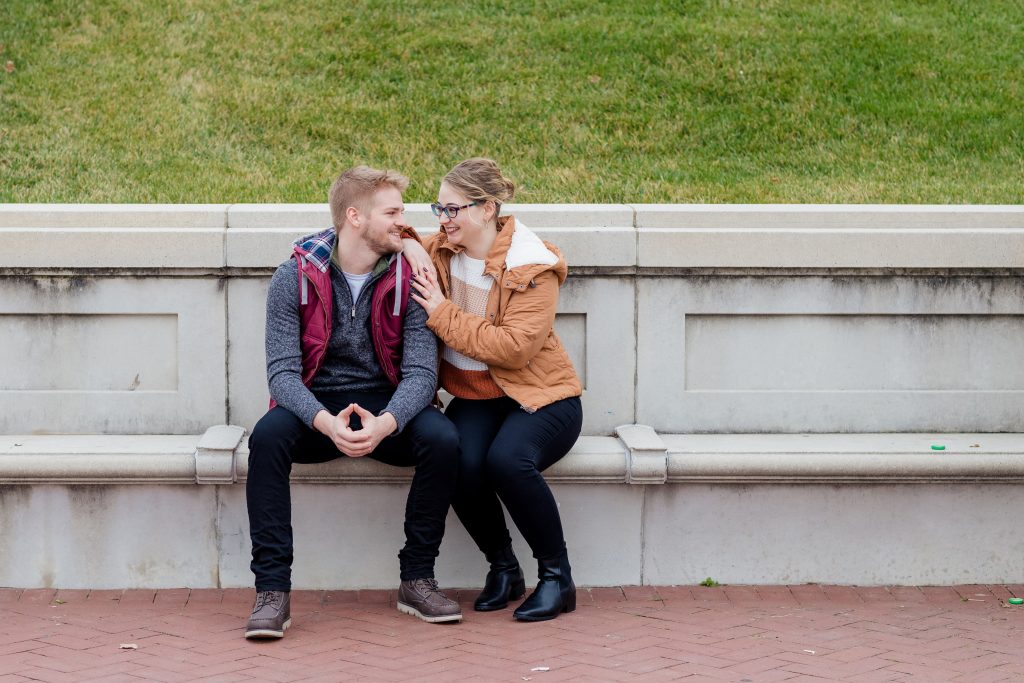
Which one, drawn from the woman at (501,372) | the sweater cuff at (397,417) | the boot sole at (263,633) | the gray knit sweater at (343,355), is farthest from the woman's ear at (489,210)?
the boot sole at (263,633)

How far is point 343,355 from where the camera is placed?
4.61 metres

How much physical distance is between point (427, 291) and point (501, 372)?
1.35 feet

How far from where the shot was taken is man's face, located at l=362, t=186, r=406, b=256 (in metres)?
4.57

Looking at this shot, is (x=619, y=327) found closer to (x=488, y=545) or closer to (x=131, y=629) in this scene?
(x=488, y=545)

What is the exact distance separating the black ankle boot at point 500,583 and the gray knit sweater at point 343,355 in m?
0.67

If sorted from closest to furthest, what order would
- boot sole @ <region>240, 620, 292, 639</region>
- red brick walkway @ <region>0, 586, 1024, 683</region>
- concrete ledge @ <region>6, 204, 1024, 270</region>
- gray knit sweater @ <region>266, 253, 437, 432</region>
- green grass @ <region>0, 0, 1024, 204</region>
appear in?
red brick walkway @ <region>0, 586, 1024, 683</region> → boot sole @ <region>240, 620, 292, 639</region> → gray knit sweater @ <region>266, 253, 437, 432</region> → concrete ledge @ <region>6, 204, 1024, 270</region> → green grass @ <region>0, 0, 1024, 204</region>

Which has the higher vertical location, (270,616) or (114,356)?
(114,356)

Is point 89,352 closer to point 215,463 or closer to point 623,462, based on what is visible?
point 215,463

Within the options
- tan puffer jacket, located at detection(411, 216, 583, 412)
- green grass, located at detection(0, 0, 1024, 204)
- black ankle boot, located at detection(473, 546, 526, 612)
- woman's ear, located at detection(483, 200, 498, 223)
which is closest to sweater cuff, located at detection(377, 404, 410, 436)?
tan puffer jacket, located at detection(411, 216, 583, 412)

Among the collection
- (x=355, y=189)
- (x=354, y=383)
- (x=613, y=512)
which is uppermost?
(x=355, y=189)

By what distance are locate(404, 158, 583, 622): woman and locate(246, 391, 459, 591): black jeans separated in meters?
0.14

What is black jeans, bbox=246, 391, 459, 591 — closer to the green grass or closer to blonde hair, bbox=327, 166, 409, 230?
blonde hair, bbox=327, 166, 409, 230

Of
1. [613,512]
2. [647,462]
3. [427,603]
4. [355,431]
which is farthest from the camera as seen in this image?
[613,512]

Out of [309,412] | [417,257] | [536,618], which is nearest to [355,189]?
[417,257]
